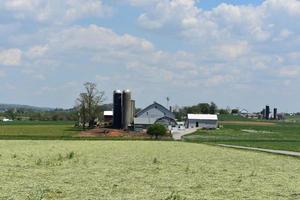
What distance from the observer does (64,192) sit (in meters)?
19.8

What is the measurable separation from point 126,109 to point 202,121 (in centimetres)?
3298

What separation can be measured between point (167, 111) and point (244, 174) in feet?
338

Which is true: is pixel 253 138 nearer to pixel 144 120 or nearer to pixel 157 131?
pixel 157 131

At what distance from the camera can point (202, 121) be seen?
15238 centimetres

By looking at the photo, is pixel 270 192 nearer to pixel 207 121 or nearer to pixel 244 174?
pixel 244 174

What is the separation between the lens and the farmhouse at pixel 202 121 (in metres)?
150

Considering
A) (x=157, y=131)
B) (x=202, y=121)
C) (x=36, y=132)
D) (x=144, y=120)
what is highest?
(x=202, y=121)

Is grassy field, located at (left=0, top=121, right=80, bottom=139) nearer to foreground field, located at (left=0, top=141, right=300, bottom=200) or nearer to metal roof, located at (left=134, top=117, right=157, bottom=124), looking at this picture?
metal roof, located at (left=134, top=117, right=157, bottom=124)

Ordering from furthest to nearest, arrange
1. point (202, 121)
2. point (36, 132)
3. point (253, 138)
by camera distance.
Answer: point (202, 121) < point (36, 132) < point (253, 138)

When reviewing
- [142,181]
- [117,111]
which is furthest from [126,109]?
[142,181]

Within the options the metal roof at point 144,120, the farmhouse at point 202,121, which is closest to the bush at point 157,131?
the metal roof at point 144,120

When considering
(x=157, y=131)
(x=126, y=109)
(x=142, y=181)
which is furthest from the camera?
(x=126, y=109)

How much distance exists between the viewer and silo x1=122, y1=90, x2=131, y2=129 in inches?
4909

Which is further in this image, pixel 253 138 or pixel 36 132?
pixel 36 132
